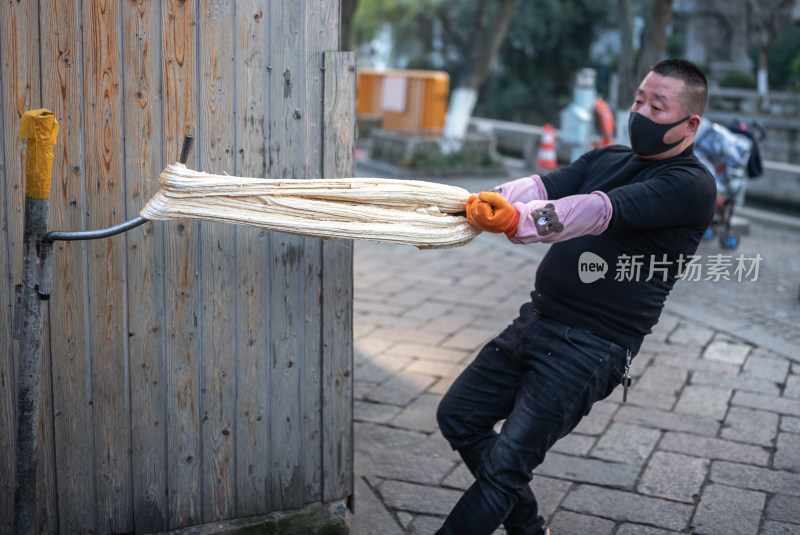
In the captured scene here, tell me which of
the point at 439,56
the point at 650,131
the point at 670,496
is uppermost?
the point at 439,56

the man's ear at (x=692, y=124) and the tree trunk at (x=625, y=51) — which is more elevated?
the tree trunk at (x=625, y=51)

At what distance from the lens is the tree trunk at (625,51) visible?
10359mm

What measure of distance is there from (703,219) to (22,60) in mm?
1997

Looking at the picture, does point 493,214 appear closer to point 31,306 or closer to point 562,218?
point 562,218

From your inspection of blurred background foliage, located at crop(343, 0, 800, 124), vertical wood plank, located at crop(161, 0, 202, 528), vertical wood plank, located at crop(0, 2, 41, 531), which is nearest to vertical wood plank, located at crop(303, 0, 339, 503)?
vertical wood plank, located at crop(161, 0, 202, 528)

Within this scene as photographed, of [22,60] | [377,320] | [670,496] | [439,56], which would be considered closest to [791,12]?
[439,56]

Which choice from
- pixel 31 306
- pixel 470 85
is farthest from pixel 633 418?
pixel 470 85

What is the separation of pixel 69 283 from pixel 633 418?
114 inches

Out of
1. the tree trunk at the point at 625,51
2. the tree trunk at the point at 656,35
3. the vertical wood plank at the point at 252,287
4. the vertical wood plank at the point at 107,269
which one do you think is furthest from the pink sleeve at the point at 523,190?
the tree trunk at the point at 625,51

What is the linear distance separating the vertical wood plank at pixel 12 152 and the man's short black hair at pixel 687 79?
181 centimetres

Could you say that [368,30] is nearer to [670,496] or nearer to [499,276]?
[499,276]

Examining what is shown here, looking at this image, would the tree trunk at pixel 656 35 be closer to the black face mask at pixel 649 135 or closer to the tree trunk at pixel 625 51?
the tree trunk at pixel 625 51

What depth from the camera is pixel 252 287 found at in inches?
114

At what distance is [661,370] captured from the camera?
514 centimetres
